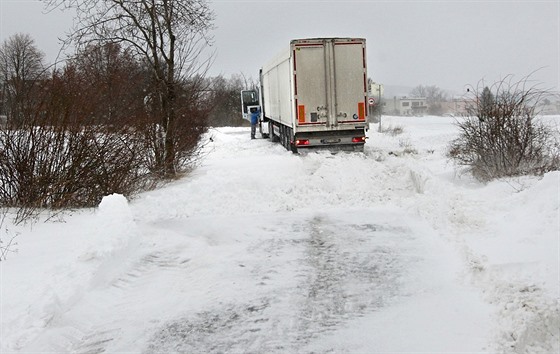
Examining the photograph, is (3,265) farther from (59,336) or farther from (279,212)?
(279,212)

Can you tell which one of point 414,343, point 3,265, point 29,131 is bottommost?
point 414,343

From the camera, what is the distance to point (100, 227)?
7.24 meters

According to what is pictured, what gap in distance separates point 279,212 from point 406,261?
3673mm

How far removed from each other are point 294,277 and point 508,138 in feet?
23.3

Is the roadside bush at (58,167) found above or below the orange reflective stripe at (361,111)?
below

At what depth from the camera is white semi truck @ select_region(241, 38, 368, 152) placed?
58.5 feet

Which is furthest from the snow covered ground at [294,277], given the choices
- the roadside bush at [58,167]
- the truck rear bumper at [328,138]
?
the truck rear bumper at [328,138]

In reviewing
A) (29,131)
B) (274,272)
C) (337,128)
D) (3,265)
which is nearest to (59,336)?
(3,265)

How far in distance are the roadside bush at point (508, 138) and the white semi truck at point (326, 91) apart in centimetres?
655

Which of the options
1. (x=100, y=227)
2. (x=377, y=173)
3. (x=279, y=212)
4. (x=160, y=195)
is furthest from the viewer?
(x=377, y=173)

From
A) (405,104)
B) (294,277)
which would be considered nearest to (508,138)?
(294,277)

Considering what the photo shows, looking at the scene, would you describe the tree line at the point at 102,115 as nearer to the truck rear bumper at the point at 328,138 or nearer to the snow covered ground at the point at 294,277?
the snow covered ground at the point at 294,277

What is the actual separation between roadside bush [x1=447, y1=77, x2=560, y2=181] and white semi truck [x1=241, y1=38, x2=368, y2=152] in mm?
6547

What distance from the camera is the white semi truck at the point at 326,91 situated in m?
17.8
